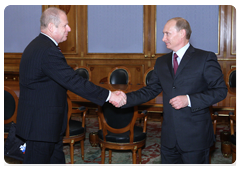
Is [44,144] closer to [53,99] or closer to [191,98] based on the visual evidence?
[53,99]

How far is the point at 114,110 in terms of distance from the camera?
2697 millimetres

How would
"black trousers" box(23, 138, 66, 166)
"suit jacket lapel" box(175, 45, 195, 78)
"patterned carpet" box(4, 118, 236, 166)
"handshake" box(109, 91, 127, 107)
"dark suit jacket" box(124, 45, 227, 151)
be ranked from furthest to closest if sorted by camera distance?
1. "patterned carpet" box(4, 118, 236, 166)
2. "handshake" box(109, 91, 127, 107)
3. "black trousers" box(23, 138, 66, 166)
4. "suit jacket lapel" box(175, 45, 195, 78)
5. "dark suit jacket" box(124, 45, 227, 151)

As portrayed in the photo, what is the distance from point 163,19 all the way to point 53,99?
16.0 ft

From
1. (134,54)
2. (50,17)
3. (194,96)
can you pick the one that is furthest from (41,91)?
(134,54)

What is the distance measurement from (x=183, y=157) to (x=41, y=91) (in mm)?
1144

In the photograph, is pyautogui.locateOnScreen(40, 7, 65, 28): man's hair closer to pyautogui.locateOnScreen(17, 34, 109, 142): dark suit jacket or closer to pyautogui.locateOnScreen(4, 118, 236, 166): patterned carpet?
pyautogui.locateOnScreen(17, 34, 109, 142): dark suit jacket

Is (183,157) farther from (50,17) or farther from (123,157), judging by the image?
(123,157)

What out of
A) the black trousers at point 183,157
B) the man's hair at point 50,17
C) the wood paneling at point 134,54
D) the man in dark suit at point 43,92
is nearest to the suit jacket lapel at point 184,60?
the black trousers at point 183,157

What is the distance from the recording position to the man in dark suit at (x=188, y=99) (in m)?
1.80

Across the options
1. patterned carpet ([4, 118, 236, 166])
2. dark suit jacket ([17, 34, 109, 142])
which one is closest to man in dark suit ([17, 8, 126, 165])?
dark suit jacket ([17, 34, 109, 142])

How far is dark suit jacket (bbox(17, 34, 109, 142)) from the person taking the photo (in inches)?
76.0

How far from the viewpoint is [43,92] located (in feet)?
6.37

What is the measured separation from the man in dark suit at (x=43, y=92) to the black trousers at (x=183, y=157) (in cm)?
86

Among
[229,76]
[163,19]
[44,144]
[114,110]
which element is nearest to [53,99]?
[44,144]
